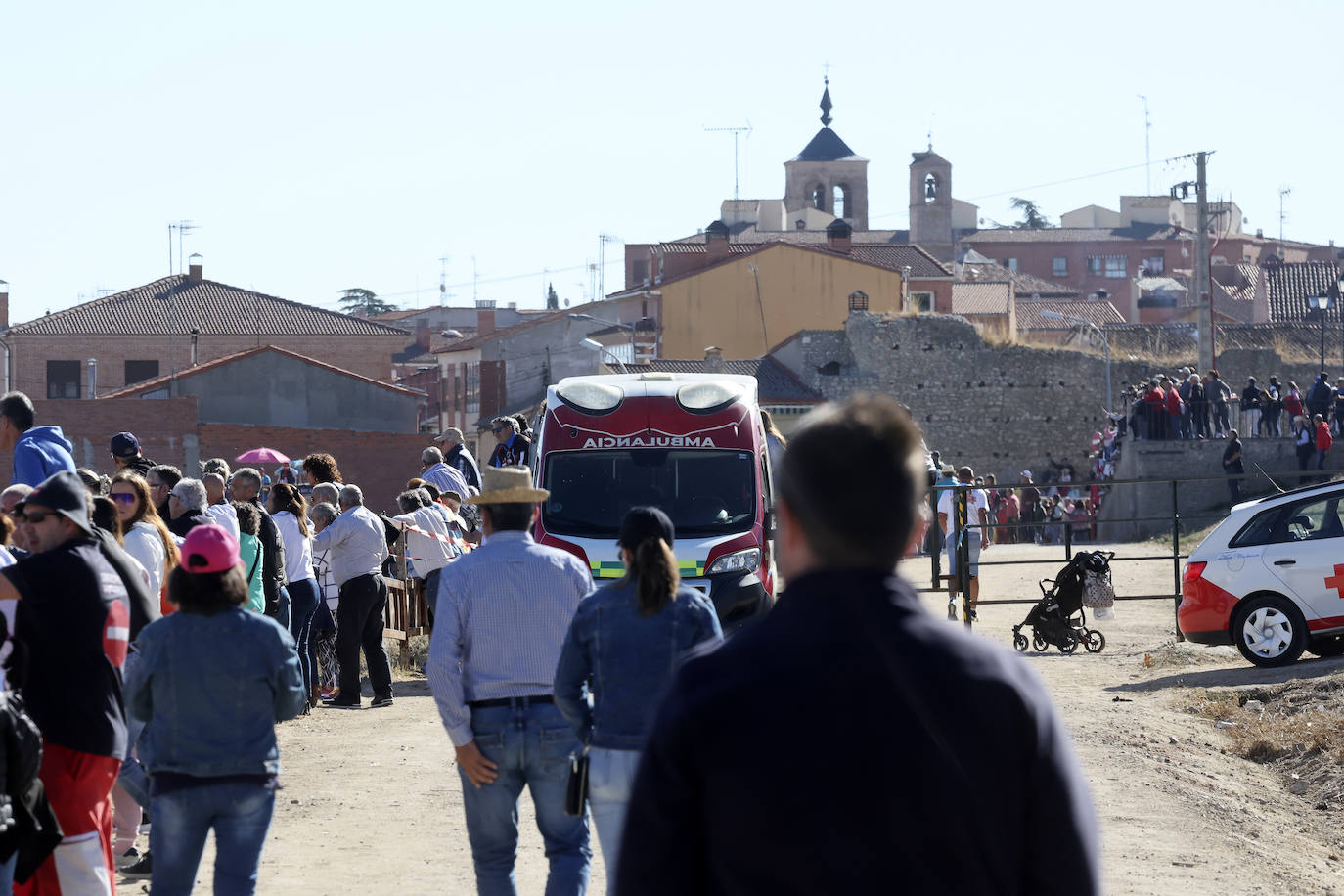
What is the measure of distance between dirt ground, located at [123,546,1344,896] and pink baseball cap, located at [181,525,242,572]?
2.76 m

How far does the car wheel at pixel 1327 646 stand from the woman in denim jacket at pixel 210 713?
500 inches

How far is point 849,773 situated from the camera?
2432mm

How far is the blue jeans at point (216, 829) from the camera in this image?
5.36 m

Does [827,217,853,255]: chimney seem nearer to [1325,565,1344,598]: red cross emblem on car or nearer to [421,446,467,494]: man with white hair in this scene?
[421,446,467,494]: man with white hair

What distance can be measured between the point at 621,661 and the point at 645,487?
8.67 metres

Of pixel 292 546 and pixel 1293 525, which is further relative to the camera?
pixel 1293 525

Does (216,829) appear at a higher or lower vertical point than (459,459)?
lower

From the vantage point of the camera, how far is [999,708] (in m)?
2.49

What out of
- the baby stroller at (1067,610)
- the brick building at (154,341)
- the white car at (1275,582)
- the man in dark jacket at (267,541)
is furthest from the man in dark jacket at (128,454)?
the brick building at (154,341)

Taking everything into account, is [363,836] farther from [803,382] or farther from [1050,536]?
[803,382]

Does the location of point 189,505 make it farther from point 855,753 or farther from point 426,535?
point 855,753

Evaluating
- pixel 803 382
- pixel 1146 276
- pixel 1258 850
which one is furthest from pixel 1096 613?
pixel 1146 276

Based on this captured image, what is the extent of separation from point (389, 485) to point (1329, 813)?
42.0m

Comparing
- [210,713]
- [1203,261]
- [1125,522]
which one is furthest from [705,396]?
[1203,261]
